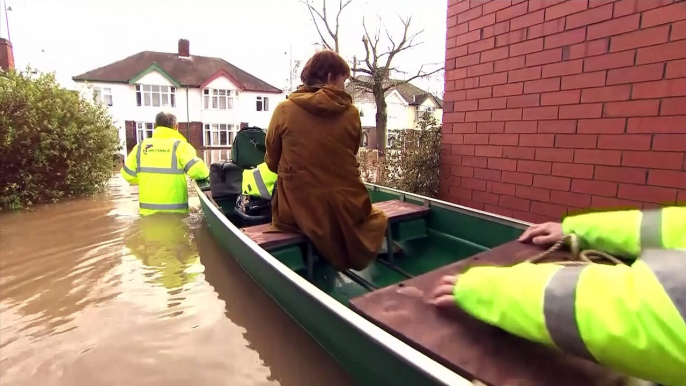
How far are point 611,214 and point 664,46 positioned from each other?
1727mm

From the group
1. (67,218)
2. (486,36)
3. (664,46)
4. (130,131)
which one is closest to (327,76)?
(486,36)

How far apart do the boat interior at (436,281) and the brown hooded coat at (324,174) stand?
20cm

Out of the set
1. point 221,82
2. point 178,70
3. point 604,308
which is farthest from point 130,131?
point 604,308

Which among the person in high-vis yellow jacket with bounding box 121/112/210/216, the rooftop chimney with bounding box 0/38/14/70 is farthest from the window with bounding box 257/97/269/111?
the person in high-vis yellow jacket with bounding box 121/112/210/216

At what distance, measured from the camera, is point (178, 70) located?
30828 mm

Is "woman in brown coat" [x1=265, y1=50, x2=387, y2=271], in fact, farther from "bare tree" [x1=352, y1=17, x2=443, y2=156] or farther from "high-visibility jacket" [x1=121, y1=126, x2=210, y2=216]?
"bare tree" [x1=352, y1=17, x2=443, y2=156]

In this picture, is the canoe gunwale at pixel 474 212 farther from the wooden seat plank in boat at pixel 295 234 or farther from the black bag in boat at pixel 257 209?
the black bag in boat at pixel 257 209

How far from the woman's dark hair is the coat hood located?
11 centimetres

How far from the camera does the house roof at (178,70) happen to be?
1086 inches

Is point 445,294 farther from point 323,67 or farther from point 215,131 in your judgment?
point 215,131

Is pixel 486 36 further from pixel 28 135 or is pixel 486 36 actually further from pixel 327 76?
pixel 28 135

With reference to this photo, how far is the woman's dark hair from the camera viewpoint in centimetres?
289

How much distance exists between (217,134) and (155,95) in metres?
5.09

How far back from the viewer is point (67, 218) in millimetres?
6434
